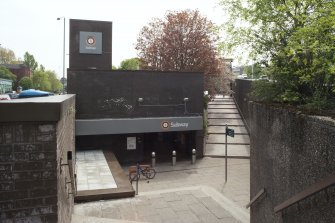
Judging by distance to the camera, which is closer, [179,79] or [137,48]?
[179,79]

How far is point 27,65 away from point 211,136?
93.8m

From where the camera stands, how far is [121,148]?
19.5 m

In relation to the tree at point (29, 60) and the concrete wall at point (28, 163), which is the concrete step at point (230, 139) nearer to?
the concrete wall at point (28, 163)

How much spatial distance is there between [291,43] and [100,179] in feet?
30.3

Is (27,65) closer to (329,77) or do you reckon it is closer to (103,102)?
(103,102)

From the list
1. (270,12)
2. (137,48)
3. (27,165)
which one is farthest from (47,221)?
(137,48)

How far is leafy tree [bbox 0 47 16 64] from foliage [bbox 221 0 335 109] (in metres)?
102

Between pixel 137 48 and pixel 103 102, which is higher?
pixel 137 48

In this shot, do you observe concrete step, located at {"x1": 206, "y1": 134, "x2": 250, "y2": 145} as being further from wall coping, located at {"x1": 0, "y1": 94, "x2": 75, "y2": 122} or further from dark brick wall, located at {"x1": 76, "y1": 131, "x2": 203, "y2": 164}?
wall coping, located at {"x1": 0, "y1": 94, "x2": 75, "y2": 122}

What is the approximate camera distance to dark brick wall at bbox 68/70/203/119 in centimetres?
1842

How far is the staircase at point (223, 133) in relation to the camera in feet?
70.1

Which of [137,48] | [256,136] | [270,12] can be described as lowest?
[256,136]

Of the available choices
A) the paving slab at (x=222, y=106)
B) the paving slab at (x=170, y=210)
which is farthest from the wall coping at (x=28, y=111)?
the paving slab at (x=222, y=106)

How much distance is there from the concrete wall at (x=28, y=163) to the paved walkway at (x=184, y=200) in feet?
10.7
